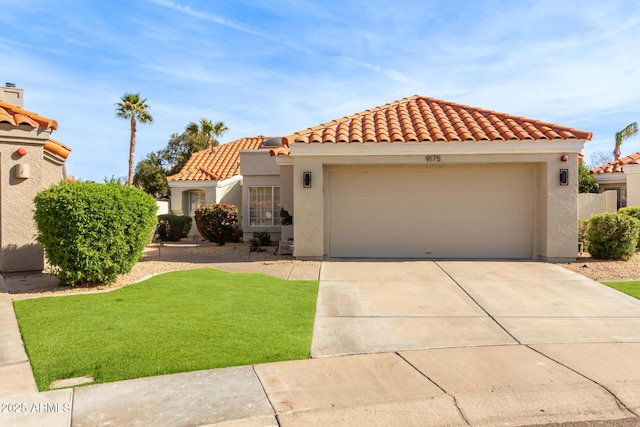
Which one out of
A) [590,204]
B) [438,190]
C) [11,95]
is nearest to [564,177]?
[438,190]

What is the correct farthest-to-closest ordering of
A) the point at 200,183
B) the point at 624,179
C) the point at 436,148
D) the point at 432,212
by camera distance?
the point at 624,179 < the point at 200,183 < the point at 432,212 < the point at 436,148

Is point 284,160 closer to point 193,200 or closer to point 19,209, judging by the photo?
point 19,209

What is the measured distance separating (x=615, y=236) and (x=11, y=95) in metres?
16.3

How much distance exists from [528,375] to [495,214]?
8.49m

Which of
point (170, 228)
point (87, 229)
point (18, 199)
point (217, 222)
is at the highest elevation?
point (18, 199)

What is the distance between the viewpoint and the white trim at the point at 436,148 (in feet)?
39.7

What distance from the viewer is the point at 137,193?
941 centimetres

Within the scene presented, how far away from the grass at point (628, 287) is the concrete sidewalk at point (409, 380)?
100cm

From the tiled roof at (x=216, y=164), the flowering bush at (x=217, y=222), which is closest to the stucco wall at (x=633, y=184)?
the flowering bush at (x=217, y=222)

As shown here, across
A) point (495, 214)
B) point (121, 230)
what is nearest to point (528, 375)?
point (121, 230)

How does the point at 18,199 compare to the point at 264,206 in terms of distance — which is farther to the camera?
the point at 264,206

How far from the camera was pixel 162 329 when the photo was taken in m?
6.23

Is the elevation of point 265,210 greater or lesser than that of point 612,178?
lesser

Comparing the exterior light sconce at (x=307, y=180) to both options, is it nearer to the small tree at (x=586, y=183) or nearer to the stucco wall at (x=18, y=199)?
the stucco wall at (x=18, y=199)
